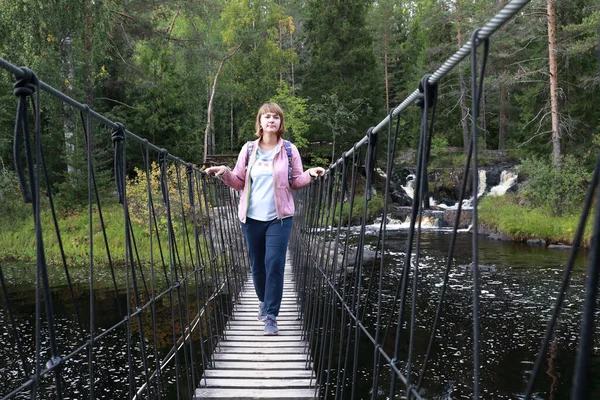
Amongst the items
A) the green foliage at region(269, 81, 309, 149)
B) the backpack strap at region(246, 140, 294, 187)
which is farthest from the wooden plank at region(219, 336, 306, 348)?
the green foliage at region(269, 81, 309, 149)

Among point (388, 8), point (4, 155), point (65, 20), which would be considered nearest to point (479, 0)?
point (388, 8)

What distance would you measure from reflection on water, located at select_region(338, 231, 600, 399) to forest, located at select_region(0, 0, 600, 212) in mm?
4184

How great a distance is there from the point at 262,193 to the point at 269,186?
0.16 feet

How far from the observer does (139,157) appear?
17.1m

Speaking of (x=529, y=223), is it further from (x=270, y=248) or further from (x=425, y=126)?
(x=425, y=126)

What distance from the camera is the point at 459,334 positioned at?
5.07 m

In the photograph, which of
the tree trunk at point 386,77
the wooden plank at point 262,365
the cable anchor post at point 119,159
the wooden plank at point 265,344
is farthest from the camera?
the tree trunk at point 386,77

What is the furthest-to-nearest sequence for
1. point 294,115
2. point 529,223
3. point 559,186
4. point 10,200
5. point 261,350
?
1. point 294,115
2. point 10,200
3. point 559,186
4. point 529,223
5. point 261,350

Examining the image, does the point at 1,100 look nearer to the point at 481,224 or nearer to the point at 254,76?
the point at 254,76

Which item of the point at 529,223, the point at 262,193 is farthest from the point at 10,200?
the point at 529,223

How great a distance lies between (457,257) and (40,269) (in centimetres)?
861

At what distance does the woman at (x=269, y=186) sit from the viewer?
8.32 feet

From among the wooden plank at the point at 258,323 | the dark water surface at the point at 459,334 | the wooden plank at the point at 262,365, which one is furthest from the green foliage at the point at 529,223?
the wooden plank at the point at 262,365

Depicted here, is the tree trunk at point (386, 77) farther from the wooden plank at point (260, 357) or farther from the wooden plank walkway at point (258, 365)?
the wooden plank at point (260, 357)
